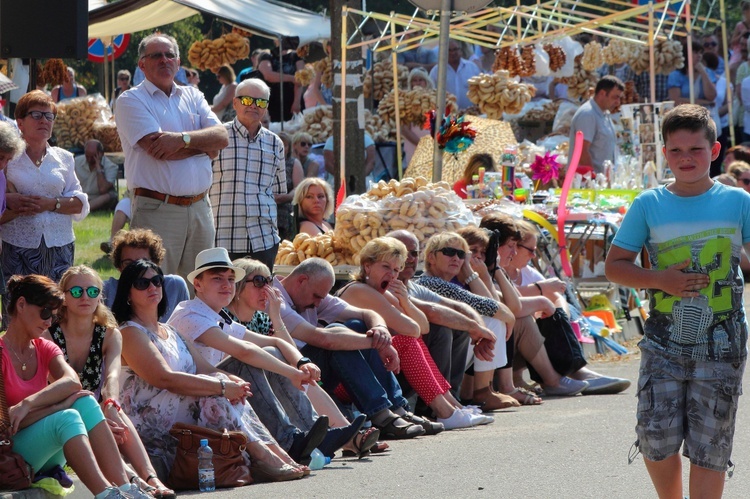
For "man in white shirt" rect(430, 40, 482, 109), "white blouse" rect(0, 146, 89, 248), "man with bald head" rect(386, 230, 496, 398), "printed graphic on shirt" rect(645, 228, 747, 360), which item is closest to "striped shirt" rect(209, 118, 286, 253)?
"man with bald head" rect(386, 230, 496, 398)

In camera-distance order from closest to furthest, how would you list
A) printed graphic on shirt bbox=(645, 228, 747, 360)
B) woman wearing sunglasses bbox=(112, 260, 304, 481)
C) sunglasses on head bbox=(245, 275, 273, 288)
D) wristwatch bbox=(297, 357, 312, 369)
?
printed graphic on shirt bbox=(645, 228, 747, 360)
woman wearing sunglasses bbox=(112, 260, 304, 481)
wristwatch bbox=(297, 357, 312, 369)
sunglasses on head bbox=(245, 275, 273, 288)

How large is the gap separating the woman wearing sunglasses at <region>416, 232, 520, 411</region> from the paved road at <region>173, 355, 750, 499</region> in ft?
1.55

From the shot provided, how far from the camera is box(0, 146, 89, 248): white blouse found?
767 cm

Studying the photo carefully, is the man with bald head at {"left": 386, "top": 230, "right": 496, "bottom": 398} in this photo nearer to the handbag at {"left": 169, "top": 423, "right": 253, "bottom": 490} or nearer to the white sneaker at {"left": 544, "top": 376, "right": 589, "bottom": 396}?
the white sneaker at {"left": 544, "top": 376, "right": 589, "bottom": 396}

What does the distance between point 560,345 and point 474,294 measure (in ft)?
3.44

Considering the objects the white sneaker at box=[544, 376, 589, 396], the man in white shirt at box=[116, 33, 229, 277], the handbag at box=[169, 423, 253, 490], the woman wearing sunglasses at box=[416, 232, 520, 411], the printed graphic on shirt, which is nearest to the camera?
the printed graphic on shirt

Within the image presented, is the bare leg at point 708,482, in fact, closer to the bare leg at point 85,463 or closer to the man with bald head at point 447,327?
the bare leg at point 85,463

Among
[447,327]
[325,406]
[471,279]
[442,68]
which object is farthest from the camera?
[442,68]

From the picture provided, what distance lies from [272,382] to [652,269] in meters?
2.88

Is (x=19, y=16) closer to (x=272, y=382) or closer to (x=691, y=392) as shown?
(x=272, y=382)

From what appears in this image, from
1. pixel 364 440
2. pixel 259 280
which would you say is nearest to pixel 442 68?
pixel 259 280

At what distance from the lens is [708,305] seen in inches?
185

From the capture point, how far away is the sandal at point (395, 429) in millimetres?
7680

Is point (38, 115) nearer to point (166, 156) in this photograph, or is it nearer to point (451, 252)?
point (166, 156)
